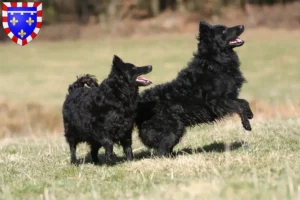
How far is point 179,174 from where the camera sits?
22.7 feet

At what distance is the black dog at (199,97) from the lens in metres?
8.66

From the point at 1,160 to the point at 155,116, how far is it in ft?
8.23

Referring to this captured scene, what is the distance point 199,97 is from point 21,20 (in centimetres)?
→ 423

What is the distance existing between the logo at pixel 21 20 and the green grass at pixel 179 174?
2389 millimetres

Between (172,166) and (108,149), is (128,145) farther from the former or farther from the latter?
(172,166)

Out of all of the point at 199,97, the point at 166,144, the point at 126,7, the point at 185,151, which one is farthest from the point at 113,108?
the point at 126,7

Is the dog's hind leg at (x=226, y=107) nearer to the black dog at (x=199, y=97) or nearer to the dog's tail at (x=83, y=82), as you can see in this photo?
the black dog at (x=199, y=97)

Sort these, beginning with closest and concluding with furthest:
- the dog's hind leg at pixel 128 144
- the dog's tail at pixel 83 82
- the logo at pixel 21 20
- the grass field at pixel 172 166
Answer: the grass field at pixel 172 166 < the dog's hind leg at pixel 128 144 < the dog's tail at pixel 83 82 < the logo at pixel 21 20

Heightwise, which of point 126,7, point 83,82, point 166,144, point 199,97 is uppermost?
point 83,82

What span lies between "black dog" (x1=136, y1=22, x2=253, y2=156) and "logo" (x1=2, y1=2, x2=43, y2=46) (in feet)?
11.2

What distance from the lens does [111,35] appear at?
47219 millimetres

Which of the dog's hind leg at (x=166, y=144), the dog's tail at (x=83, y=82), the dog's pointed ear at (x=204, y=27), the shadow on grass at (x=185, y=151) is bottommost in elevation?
the shadow on grass at (x=185, y=151)

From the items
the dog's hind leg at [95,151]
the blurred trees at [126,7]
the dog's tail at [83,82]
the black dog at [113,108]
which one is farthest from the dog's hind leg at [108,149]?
the blurred trees at [126,7]

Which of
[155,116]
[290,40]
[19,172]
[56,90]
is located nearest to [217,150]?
[155,116]
